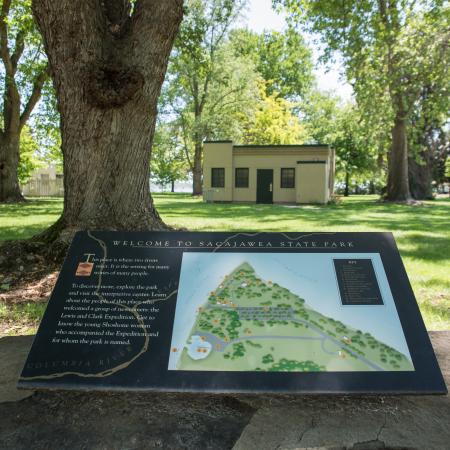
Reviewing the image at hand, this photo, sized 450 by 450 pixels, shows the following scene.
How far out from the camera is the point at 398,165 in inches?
1059

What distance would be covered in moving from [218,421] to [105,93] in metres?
4.46

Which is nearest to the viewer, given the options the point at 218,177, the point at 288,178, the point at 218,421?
the point at 218,421

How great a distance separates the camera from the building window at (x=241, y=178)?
31.8 m

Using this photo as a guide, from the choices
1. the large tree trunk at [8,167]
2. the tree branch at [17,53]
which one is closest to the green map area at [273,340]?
the large tree trunk at [8,167]

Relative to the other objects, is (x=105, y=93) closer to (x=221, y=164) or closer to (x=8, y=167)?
(x=8, y=167)

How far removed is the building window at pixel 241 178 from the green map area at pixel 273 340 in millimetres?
29439

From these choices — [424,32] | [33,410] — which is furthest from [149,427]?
[424,32]

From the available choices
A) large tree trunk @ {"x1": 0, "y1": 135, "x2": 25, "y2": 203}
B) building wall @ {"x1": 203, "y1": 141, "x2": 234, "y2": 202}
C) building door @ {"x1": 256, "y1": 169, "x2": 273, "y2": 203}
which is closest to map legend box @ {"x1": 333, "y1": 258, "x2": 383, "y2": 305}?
large tree trunk @ {"x1": 0, "y1": 135, "x2": 25, "y2": 203}

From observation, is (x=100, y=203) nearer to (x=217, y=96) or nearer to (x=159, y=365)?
(x=159, y=365)

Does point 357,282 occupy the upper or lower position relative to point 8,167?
lower

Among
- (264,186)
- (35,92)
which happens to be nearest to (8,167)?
(35,92)

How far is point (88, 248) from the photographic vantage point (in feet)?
9.73

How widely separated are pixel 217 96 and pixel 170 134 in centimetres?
650

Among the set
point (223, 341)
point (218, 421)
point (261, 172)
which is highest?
point (261, 172)
